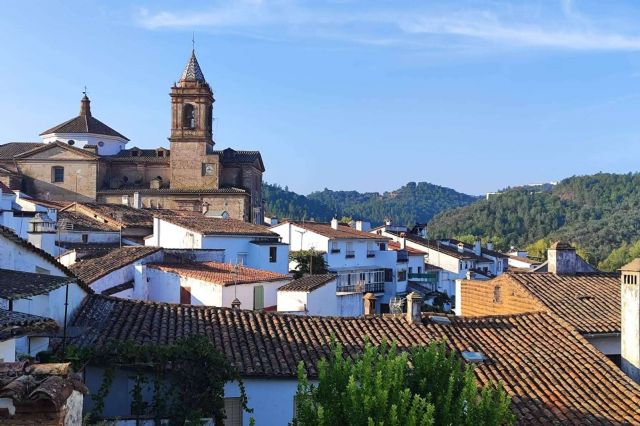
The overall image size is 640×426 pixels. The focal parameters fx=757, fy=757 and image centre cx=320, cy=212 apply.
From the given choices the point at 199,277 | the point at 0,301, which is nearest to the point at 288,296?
the point at 199,277

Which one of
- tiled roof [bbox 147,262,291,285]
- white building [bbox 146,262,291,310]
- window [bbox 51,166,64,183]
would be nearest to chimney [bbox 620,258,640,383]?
white building [bbox 146,262,291,310]

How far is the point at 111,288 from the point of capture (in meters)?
23.9

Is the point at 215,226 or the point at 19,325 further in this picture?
the point at 215,226

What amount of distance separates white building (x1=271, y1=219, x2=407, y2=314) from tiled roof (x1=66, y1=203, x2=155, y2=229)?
8.83 m

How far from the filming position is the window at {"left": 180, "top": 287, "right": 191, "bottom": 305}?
25.2 meters

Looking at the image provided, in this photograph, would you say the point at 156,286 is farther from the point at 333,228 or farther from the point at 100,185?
the point at 100,185

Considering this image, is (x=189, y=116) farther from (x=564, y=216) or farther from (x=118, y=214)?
(x=564, y=216)

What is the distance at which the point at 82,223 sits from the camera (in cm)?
3803

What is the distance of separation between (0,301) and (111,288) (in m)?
13.1

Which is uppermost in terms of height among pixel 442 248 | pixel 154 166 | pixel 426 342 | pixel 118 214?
pixel 154 166

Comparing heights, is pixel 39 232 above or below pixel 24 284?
above

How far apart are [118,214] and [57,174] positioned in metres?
24.7

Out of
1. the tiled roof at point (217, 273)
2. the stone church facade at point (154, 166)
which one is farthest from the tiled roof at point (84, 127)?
the tiled roof at point (217, 273)

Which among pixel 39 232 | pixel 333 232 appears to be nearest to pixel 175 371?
pixel 39 232
